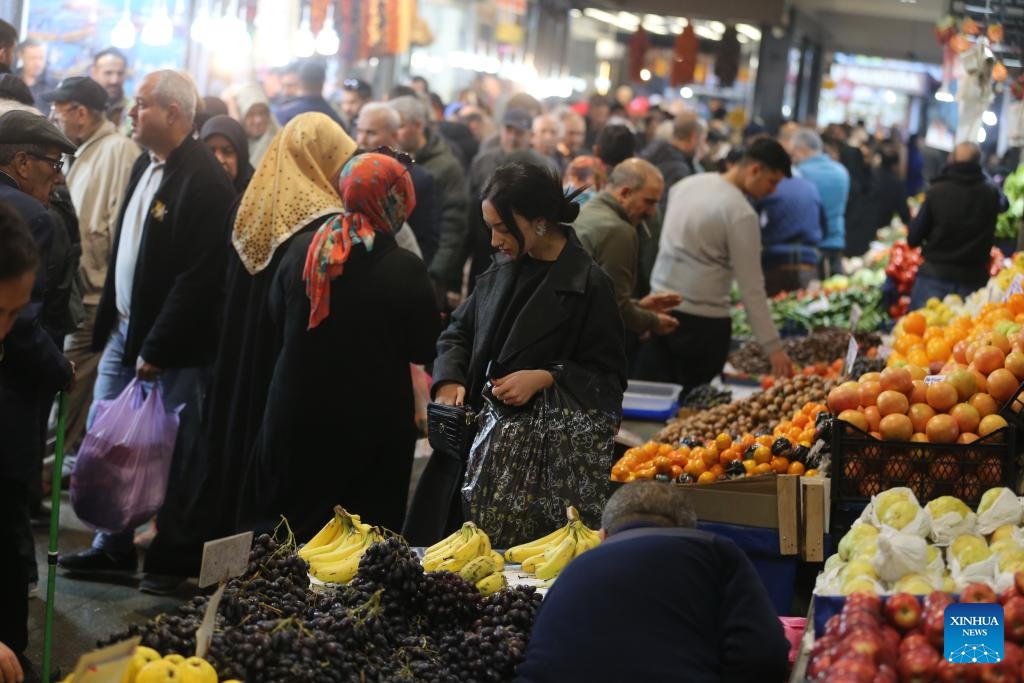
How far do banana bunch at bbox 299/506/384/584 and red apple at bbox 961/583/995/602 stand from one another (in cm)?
162

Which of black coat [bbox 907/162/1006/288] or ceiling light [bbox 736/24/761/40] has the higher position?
ceiling light [bbox 736/24/761/40]

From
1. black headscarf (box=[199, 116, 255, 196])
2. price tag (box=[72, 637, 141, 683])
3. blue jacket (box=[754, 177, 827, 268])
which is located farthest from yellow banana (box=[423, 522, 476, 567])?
blue jacket (box=[754, 177, 827, 268])

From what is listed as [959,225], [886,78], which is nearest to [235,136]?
[959,225]

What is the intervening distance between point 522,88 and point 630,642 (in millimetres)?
20346

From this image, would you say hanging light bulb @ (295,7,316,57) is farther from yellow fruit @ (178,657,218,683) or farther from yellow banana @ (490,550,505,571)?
yellow fruit @ (178,657,218,683)

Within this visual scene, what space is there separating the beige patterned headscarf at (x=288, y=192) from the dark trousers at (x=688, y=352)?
2653 millimetres

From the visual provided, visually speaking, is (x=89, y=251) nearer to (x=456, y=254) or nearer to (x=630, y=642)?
(x=456, y=254)

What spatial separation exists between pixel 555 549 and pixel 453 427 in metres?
0.70

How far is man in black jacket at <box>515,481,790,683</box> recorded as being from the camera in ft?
10.5

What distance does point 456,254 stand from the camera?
904 centimetres

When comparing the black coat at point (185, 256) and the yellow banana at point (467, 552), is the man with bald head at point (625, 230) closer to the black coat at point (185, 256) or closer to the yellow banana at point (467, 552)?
the black coat at point (185, 256)

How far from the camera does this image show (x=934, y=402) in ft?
14.8

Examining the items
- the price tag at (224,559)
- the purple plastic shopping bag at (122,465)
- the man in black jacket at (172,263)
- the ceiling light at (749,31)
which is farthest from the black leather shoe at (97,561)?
the ceiling light at (749,31)

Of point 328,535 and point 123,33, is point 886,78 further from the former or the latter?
point 328,535
